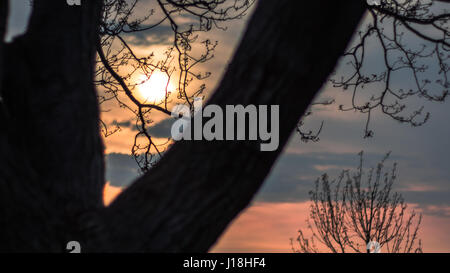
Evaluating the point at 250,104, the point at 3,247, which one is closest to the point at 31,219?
the point at 3,247

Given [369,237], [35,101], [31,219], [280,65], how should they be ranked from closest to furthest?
[280,65] → [31,219] → [35,101] → [369,237]

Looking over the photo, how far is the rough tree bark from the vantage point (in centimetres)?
203

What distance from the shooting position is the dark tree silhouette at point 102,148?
2029mm

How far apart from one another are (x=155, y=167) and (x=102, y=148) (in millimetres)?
494

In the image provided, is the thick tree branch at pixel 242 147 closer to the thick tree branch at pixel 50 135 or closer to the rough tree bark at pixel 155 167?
the rough tree bark at pixel 155 167

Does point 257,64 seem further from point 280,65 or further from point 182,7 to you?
point 182,7

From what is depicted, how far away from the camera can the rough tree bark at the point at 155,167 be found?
79.8 inches

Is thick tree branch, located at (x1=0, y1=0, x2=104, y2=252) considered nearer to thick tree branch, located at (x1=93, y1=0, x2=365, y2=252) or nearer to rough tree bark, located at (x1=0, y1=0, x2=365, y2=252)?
rough tree bark, located at (x1=0, y1=0, x2=365, y2=252)

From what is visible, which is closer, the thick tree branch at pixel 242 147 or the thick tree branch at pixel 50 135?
the thick tree branch at pixel 242 147

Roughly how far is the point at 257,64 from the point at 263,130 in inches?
11.1

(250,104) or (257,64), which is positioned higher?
(257,64)

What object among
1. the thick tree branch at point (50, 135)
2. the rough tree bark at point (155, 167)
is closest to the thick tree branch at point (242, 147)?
the rough tree bark at point (155, 167)

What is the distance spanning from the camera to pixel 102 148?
103 inches

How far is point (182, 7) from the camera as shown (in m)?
5.53
